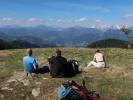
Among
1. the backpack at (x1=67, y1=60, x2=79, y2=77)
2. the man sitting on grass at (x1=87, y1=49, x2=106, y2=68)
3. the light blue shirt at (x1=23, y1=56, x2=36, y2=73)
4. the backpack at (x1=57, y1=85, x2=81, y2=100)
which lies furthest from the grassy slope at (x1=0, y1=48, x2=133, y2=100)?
the backpack at (x1=57, y1=85, x2=81, y2=100)

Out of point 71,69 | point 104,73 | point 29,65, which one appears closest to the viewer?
point 71,69

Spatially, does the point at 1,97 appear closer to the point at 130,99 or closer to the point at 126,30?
the point at 130,99

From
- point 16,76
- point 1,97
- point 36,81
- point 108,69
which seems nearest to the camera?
point 1,97

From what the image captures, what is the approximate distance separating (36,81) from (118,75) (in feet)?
18.2

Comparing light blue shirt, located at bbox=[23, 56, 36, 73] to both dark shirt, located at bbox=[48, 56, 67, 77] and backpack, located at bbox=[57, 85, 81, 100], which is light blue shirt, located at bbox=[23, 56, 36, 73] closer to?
dark shirt, located at bbox=[48, 56, 67, 77]

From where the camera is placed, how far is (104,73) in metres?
21.7

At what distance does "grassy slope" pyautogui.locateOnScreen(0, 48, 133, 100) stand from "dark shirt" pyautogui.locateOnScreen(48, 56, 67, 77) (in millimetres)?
682

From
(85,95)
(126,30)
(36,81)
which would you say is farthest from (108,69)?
(126,30)

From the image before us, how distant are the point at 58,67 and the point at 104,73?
351cm

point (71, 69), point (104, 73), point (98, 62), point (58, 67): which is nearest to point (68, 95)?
point (58, 67)

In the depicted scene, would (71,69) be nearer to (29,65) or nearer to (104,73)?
(29,65)

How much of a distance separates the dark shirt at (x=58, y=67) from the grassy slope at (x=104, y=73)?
2.24 feet

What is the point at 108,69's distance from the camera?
76.5 feet

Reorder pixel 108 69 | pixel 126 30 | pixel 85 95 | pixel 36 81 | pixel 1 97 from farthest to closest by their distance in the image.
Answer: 1. pixel 126 30
2. pixel 108 69
3. pixel 36 81
4. pixel 1 97
5. pixel 85 95
